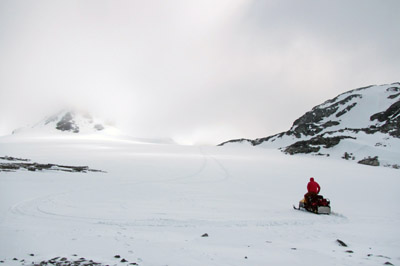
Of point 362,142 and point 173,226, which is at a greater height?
point 362,142

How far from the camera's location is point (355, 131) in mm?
71000

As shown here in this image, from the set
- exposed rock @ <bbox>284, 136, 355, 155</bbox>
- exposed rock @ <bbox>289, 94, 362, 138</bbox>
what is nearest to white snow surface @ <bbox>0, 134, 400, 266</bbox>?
exposed rock @ <bbox>284, 136, 355, 155</bbox>

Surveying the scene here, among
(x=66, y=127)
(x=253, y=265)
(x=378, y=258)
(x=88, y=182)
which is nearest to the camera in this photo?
(x=253, y=265)

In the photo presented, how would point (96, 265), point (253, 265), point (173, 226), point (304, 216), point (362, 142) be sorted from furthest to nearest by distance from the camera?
point (362, 142) < point (304, 216) < point (173, 226) < point (253, 265) < point (96, 265)

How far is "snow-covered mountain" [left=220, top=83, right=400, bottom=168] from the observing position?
54.9 m

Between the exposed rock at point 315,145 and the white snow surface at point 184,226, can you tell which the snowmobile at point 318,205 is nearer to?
the white snow surface at point 184,226

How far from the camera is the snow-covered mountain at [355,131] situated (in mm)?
54938

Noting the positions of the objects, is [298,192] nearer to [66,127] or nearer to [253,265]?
[253,265]

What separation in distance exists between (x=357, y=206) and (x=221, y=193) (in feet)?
26.5

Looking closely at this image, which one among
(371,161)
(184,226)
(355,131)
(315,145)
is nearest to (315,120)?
(355,131)

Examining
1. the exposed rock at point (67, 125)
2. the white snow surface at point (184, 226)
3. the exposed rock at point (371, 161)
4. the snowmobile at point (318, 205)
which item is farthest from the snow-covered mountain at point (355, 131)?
the exposed rock at point (67, 125)

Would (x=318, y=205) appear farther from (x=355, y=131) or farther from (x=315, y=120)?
(x=315, y=120)

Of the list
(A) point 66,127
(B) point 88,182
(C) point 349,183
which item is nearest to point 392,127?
(C) point 349,183

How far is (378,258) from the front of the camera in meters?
6.98
